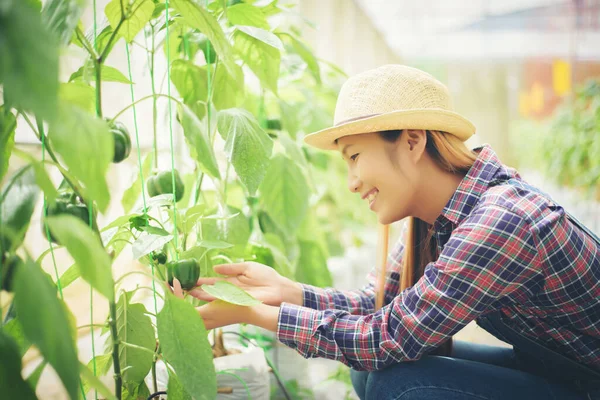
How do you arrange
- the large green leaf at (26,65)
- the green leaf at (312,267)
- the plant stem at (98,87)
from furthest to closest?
the green leaf at (312,267) < the plant stem at (98,87) < the large green leaf at (26,65)

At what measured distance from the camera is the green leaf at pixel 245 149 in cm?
82

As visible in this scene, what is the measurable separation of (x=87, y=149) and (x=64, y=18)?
0.19 m

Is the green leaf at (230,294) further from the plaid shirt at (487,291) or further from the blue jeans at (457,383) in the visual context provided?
the blue jeans at (457,383)

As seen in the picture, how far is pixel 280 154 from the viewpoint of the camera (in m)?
1.24

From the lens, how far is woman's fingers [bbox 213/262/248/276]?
99 centimetres

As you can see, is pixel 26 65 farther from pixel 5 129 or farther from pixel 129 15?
pixel 129 15

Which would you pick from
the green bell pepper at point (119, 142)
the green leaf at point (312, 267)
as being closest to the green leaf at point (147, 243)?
the green bell pepper at point (119, 142)

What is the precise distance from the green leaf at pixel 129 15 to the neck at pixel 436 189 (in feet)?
1.84

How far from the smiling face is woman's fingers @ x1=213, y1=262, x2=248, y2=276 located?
0.80ft

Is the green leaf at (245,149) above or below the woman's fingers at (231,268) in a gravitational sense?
above

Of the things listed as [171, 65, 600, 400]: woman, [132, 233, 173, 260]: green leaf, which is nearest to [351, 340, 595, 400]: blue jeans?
[171, 65, 600, 400]: woman

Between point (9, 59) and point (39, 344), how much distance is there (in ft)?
0.72

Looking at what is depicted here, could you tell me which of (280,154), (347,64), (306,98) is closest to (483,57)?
(347,64)

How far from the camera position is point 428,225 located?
1.16m
